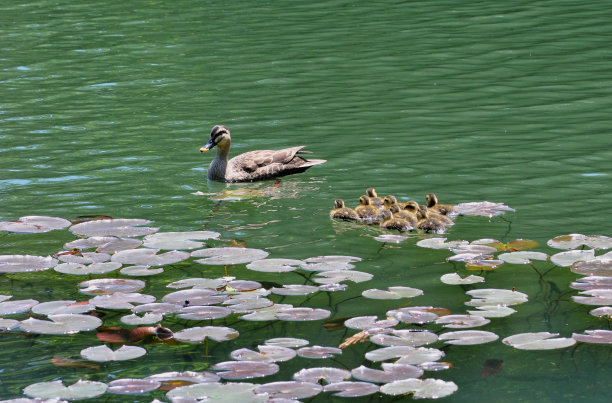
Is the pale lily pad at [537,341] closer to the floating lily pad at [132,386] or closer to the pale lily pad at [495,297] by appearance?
the pale lily pad at [495,297]

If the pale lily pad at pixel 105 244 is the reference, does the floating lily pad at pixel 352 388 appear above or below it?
below

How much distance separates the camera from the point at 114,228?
1034 centimetres

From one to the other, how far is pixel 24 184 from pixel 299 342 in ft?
22.7

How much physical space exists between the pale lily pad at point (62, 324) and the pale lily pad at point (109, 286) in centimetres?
64

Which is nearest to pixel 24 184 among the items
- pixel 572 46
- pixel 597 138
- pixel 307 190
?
pixel 307 190

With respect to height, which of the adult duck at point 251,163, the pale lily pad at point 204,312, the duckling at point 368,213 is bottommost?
the pale lily pad at point 204,312

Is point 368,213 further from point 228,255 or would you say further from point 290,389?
point 290,389

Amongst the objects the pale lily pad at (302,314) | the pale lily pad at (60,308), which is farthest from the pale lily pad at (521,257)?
the pale lily pad at (60,308)

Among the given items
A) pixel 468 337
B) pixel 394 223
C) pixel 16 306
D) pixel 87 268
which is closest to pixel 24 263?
pixel 87 268

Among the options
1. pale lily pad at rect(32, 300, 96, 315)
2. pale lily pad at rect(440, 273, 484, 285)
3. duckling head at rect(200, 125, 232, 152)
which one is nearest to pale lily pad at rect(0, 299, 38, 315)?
pale lily pad at rect(32, 300, 96, 315)

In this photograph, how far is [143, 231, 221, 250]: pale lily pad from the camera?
9531mm

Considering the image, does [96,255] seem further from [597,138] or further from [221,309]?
[597,138]

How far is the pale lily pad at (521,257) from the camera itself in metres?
8.95

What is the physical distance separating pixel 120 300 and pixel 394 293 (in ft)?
7.56
